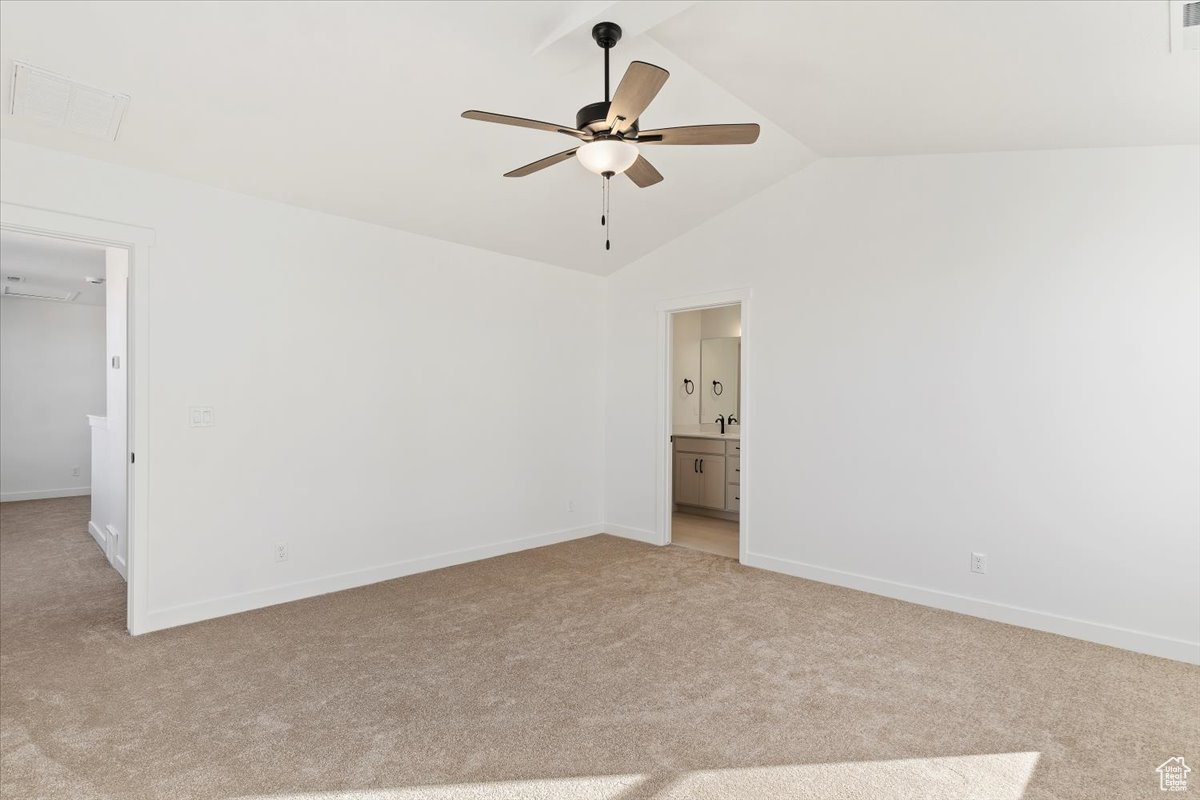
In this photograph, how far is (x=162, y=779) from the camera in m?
2.02

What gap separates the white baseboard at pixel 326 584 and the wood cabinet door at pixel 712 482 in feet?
5.76

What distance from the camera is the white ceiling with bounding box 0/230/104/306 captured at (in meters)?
4.81

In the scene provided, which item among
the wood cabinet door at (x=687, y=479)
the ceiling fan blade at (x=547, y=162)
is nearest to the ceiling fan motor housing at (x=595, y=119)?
the ceiling fan blade at (x=547, y=162)

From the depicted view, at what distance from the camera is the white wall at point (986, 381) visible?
3096 millimetres

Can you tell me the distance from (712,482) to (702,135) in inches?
178

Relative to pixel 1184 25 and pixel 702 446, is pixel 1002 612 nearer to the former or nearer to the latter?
pixel 1184 25

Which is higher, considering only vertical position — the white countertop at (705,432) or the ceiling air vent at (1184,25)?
the ceiling air vent at (1184,25)

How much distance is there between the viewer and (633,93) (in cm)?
209

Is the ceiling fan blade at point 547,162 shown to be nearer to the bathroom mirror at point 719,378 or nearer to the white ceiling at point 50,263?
the white ceiling at point 50,263

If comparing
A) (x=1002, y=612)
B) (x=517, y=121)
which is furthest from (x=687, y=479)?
(x=517, y=121)

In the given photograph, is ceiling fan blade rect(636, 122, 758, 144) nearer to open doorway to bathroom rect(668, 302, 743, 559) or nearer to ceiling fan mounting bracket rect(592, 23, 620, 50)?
ceiling fan mounting bracket rect(592, 23, 620, 50)

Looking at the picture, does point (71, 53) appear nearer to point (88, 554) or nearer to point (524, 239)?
point (524, 239)

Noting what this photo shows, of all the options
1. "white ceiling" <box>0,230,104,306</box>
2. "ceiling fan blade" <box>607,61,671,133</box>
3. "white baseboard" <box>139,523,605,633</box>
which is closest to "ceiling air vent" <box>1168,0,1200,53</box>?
"ceiling fan blade" <box>607,61,671,133</box>

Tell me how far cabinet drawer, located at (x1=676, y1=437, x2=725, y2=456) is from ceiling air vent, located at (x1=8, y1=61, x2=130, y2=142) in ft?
17.2
